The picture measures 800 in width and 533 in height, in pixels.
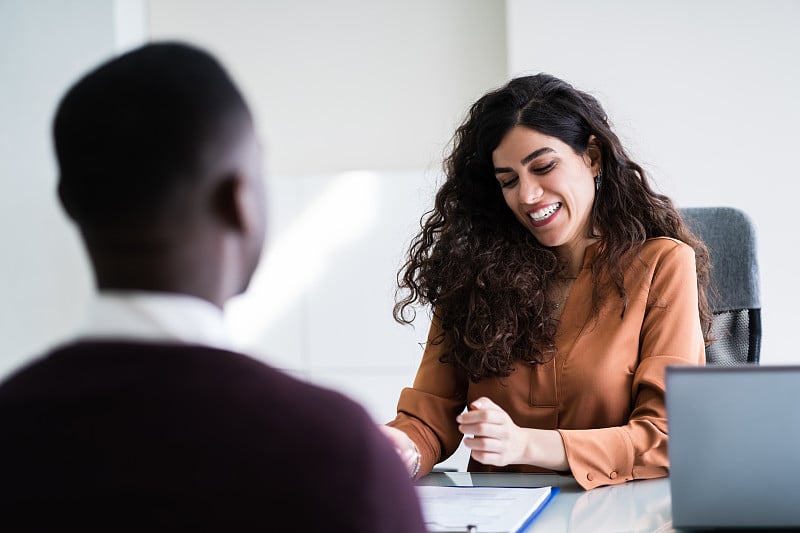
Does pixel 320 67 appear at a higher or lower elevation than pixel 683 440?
higher

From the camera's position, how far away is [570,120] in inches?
75.5

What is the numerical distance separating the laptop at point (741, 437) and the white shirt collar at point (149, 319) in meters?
0.61

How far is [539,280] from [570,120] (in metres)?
0.35

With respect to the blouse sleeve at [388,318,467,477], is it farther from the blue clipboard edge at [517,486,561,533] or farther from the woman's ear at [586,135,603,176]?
the woman's ear at [586,135,603,176]

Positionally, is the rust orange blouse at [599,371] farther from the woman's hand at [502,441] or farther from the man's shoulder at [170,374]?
the man's shoulder at [170,374]

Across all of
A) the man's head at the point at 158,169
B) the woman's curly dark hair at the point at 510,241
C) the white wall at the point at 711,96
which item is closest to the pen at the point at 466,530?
the man's head at the point at 158,169

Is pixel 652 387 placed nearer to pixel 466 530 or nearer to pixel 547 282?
pixel 547 282

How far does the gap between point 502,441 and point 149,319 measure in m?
0.92

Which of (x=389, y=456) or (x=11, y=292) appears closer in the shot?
(x=389, y=456)

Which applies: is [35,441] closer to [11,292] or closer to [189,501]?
[189,501]

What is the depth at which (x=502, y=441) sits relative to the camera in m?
1.47

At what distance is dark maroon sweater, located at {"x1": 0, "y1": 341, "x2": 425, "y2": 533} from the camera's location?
1.92ft

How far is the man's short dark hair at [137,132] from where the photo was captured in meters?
0.65

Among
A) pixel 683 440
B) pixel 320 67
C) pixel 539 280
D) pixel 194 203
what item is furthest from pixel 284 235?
pixel 194 203
